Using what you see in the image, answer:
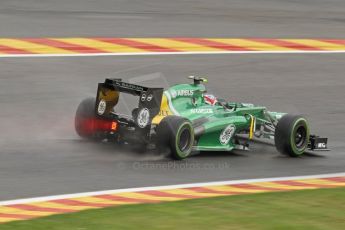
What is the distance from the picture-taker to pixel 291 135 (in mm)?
13969

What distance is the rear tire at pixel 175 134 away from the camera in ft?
42.6

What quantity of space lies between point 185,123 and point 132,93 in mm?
1067

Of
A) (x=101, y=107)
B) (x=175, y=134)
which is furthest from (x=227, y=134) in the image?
(x=101, y=107)

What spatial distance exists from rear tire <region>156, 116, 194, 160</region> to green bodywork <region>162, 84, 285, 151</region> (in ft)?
1.30

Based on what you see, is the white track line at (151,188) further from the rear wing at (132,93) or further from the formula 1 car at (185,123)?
the rear wing at (132,93)

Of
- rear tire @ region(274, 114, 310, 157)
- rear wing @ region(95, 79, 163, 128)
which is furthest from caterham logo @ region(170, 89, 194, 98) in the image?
rear tire @ region(274, 114, 310, 157)

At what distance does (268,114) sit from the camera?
14.5 m

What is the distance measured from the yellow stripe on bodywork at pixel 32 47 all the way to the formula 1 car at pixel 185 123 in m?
5.93

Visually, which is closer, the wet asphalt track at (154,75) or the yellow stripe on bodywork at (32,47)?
the wet asphalt track at (154,75)

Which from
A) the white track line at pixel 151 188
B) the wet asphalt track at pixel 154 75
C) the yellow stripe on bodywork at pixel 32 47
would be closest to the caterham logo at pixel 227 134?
the wet asphalt track at pixel 154 75

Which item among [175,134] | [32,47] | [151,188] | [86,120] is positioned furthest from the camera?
[32,47]

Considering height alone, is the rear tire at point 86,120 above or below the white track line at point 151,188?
above

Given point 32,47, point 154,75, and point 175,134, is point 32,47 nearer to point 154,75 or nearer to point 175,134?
point 154,75
